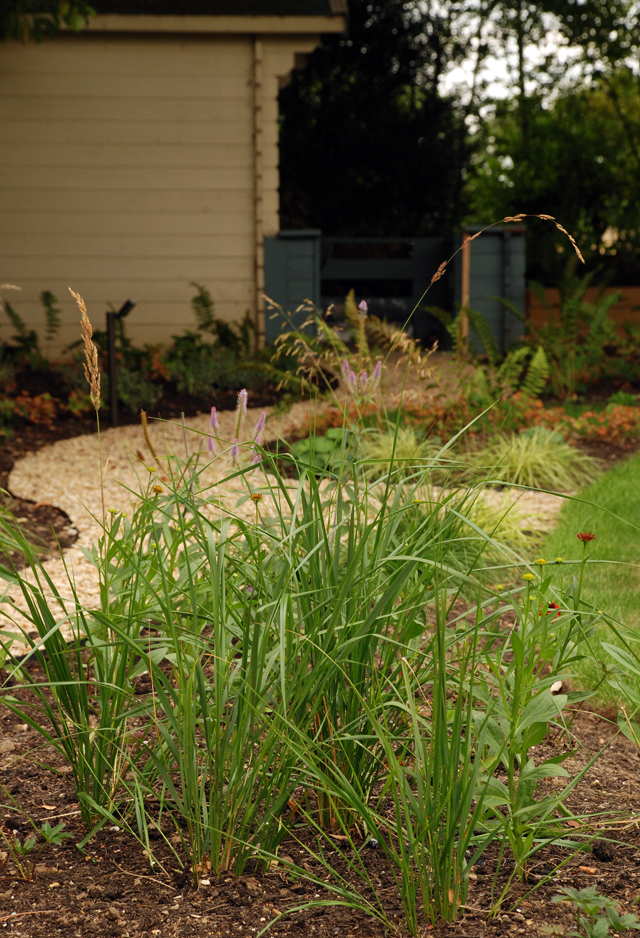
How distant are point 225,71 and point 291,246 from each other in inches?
69.2

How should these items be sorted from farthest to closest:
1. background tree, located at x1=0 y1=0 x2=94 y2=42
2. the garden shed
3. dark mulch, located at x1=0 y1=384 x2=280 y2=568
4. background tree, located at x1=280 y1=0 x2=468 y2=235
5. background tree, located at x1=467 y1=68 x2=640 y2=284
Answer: background tree, located at x1=280 y1=0 x2=468 y2=235 → background tree, located at x1=467 y1=68 x2=640 y2=284 → the garden shed → background tree, located at x1=0 y1=0 x2=94 y2=42 → dark mulch, located at x1=0 y1=384 x2=280 y2=568

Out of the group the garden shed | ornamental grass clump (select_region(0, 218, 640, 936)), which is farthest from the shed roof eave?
ornamental grass clump (select_region(0, 218, 640, 936))

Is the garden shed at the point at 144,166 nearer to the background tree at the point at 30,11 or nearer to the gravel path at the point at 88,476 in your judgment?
the background tree at the point at 30,11

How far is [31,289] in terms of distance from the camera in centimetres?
825

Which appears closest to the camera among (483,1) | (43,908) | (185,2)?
(43,908)

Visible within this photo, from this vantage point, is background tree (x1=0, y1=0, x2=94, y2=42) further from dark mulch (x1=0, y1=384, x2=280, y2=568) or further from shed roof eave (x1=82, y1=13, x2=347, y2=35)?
dark mulch (x1=0, y1=384, x2=280, y2=568)

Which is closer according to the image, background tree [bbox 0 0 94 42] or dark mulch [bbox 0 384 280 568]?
dark mulch [bbox 0 384 280 568]

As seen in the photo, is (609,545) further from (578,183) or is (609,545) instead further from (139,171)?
(578,183)

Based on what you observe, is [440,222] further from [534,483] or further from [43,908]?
[43,908]

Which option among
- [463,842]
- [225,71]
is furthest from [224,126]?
[463,842]

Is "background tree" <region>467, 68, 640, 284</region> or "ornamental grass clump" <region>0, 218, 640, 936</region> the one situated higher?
"background tree" <region>467, 68, 640, 284</region>

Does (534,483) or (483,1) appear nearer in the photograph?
(534,483)

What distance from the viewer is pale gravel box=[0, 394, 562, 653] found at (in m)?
3.41

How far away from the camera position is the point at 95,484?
484 centimetres
